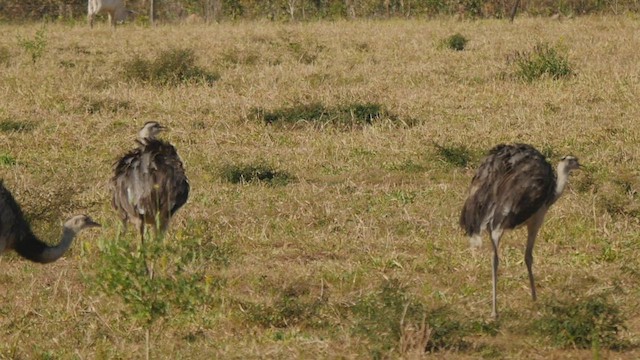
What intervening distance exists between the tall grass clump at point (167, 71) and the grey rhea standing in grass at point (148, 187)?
724 centimetres

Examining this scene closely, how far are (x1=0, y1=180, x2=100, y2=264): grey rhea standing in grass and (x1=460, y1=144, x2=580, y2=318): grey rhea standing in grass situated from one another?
8.74ft

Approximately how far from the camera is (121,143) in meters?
13.5

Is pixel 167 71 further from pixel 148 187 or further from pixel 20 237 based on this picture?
pixel 20 237

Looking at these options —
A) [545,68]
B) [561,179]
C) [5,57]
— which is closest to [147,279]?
[561,179]

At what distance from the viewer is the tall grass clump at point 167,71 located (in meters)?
16.5

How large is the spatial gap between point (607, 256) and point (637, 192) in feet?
6.46

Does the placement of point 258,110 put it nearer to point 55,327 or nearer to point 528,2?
point 55,327

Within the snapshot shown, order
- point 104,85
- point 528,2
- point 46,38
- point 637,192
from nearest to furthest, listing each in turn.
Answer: point 637,192 → point 104,85 → point 46,38 → point 528,2

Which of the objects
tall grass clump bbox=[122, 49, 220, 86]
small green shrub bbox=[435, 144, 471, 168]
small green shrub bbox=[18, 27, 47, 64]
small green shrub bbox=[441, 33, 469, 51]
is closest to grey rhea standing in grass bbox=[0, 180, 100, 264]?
small green shrub bbox=[435, 144, 471, 168]

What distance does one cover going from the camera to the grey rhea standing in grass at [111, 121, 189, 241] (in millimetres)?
8828

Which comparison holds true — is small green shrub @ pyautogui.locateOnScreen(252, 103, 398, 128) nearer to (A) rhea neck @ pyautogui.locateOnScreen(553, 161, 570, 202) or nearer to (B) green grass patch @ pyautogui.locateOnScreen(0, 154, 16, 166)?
(B) green grass patch @ pyautogui.locateOnScreen(0, 154, 16, 166)

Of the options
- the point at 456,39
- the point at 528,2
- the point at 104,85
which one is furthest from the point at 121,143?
the point at 528,2

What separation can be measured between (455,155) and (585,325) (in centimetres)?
548

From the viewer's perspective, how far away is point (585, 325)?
22.9ft
